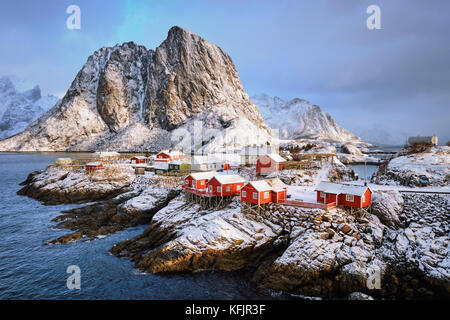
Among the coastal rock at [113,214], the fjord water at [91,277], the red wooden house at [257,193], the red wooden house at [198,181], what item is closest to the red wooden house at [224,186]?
the red wooden house at [198,181]

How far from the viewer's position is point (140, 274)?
21.8 metres

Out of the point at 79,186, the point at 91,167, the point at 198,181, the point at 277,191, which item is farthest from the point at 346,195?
the point at 91,167

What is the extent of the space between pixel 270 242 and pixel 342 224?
23.7 ft

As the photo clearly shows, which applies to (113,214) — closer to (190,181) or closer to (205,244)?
(190,181)

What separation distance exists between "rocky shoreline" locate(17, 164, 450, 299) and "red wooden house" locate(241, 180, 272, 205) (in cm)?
144

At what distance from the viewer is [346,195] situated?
27.3 m

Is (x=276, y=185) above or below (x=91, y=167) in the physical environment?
below

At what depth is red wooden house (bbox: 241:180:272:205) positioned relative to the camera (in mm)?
28469

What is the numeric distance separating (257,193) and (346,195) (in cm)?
934

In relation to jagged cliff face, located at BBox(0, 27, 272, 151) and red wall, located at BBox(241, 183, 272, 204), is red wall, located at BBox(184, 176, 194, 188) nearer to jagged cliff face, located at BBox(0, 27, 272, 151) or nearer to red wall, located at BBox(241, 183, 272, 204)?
red wall, located at BBox(241, 183, 272, 204)

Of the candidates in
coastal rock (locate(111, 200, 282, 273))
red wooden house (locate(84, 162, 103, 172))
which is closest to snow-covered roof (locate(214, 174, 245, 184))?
coastal rock (locate(111, 200, 282, 273))

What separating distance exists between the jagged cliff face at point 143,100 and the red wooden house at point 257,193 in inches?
4544

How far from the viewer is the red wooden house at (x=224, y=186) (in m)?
32.8

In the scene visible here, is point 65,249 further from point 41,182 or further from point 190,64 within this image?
point 190,64
